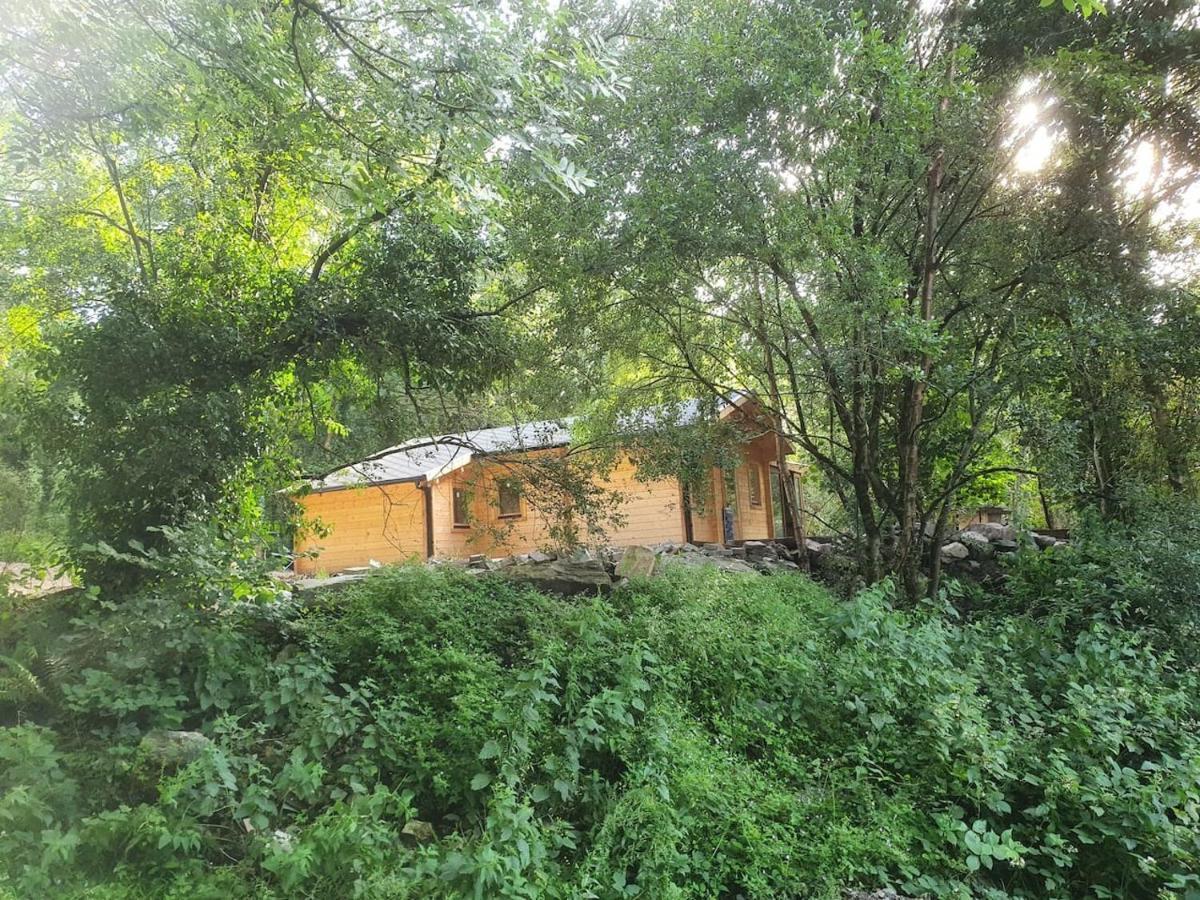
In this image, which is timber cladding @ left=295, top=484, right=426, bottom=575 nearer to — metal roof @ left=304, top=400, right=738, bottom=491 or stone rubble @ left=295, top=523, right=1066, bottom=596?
metal roof @ left=304, top=400, right=738, bottom=491

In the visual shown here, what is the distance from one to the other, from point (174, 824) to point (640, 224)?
5421 mm

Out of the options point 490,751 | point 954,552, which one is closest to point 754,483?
point 954,552

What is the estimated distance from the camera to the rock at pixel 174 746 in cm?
327

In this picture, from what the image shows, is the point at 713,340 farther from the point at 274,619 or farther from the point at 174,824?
the point at 174,824

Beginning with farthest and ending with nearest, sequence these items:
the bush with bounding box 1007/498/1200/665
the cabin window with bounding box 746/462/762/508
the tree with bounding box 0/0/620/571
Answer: the cabin window with bounding box 746/462/762/508
the bush with bounding box 1007/498/1200/665
the tree with bounding box 0/0/620/571

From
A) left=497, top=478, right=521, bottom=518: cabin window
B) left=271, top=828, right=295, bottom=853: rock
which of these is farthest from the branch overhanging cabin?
left=271, top=828, right=295, bottom=853: rock

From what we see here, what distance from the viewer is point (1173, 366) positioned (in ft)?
25.6

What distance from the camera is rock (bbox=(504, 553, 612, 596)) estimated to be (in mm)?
6809

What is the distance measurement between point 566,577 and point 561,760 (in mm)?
3364

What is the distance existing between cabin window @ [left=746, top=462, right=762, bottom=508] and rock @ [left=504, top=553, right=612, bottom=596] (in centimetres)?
1008

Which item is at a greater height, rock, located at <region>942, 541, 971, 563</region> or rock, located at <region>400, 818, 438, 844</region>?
Answer: rock, located at <region>942, 541, 971, 563</region>

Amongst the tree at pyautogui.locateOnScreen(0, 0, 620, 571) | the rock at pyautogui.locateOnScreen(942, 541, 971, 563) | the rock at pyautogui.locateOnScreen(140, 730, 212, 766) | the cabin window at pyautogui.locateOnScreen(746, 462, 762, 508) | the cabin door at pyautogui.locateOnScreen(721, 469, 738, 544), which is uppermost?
the tree at pyautogui.locateOnScreen(0, 0, 620, 571)

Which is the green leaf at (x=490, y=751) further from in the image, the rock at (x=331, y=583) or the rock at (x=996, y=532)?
the rock at (x=996, y=532)

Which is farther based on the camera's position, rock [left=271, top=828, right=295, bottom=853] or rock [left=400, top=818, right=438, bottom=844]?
rock [left=400, top=818, right=438, bottom=844]
